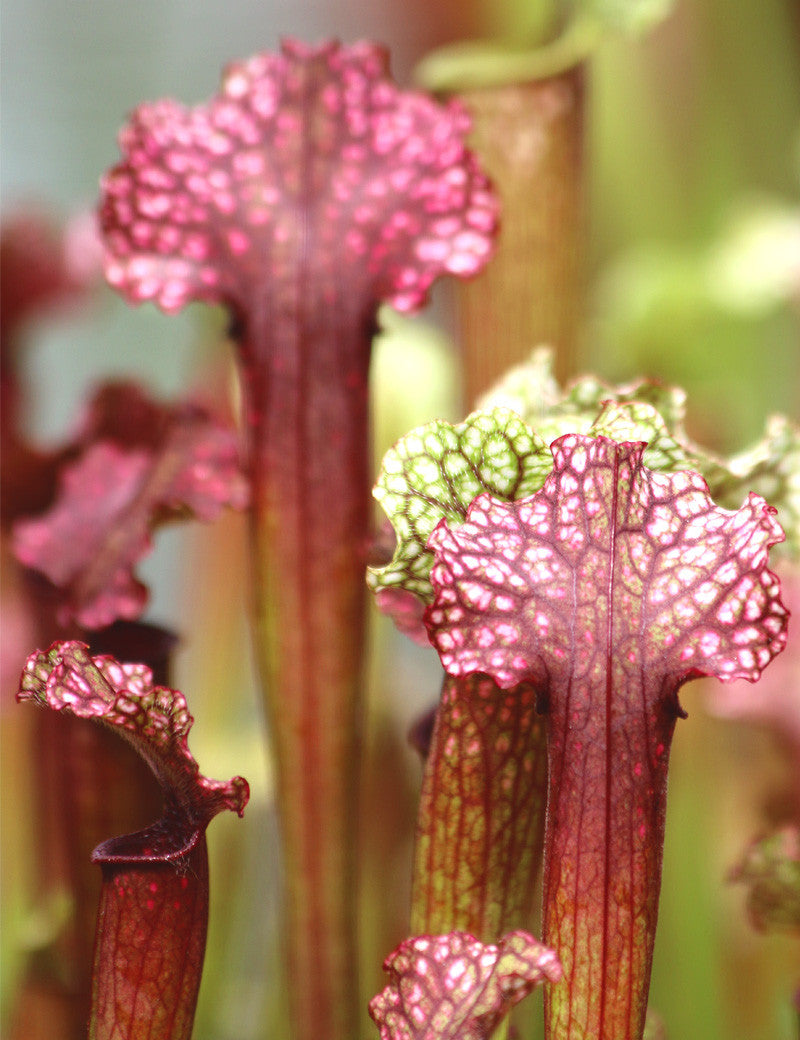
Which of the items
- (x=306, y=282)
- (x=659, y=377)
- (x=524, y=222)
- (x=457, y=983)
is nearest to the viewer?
(x=457, y=983)

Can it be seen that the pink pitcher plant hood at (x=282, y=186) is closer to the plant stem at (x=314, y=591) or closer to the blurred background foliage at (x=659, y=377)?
the plant stem at (x=314, y=591)

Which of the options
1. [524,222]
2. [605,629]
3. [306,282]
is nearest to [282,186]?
[306,282]

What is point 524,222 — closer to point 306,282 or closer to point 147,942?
point 306,282

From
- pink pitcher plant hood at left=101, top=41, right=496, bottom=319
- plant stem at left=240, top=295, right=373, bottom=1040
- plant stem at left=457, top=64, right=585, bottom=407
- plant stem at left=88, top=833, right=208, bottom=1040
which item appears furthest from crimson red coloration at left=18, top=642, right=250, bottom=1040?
plant stem at left=457, top=64, right=585, bottom=407

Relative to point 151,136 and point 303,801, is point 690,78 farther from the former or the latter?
point 303,801

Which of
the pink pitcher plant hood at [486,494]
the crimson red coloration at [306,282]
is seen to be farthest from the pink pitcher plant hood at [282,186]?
the pink pitcher plant hood at [486,494]

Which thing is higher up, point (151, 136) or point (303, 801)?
point (151, 136)

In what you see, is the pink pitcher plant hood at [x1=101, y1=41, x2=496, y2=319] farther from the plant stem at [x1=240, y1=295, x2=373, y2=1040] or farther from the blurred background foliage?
the blurred background foliage

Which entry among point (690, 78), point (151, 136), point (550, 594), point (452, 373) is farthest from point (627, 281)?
point (550, 594)
